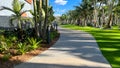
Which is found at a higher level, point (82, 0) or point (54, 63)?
point (82, 0)

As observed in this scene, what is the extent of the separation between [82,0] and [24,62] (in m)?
78.4

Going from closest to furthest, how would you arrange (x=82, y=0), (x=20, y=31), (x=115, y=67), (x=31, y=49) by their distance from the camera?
(x=115, y=67), (x=31, y=49), (x=20, y=31), (x=82, y=0)

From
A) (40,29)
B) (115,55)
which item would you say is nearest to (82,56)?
(115,55)

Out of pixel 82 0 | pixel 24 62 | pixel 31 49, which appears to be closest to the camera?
pixel 24 62

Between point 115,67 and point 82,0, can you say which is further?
point 82,0

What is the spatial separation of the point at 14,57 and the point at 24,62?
1.26m

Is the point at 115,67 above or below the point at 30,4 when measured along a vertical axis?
below

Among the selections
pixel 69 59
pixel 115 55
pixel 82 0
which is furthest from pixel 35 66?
pixel 82 0

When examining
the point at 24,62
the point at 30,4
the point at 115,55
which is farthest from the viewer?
the point at 30,4

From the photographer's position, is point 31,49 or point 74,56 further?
point 31,49

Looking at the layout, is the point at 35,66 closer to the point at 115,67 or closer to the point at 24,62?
the point at 24,62

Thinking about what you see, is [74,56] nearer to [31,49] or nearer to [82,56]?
[82,56]

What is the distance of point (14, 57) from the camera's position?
46.1ft

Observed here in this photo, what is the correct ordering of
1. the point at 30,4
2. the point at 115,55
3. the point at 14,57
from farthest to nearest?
the point at 30,4 < the point at 115,55 < the point at 14,57
